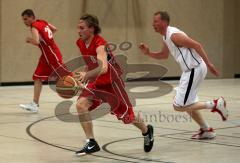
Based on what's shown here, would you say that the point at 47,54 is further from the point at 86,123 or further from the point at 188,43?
the point at 86,123

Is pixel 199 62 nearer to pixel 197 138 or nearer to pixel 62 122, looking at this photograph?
pixel 197 138

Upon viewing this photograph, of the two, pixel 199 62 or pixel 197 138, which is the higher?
pixel 199 62

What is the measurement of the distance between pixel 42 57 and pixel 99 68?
5.11 m

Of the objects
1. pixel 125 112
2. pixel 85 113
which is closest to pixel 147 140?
pixel 125 112

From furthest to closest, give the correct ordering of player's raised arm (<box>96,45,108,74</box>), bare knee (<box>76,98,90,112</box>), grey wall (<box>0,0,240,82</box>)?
grey wall (<box>0,0,240,82</box>)
bare knee (<box>76,98,90,112</box>)
player's raised arm (<box>96,45,108,74</box>)

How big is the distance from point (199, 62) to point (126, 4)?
11.5m

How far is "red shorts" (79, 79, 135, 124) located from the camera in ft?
24.9

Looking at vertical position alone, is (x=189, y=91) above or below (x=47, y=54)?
below

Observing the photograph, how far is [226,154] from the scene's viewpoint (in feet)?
25.0

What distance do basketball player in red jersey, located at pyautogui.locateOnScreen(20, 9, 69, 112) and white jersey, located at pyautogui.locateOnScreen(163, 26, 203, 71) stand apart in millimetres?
4046

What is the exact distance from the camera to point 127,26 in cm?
1980

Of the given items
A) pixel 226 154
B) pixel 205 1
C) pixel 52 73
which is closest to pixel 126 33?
pixel 205 1

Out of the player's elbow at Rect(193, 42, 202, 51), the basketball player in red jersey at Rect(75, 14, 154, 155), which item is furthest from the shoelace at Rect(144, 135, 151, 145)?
the player's elbow at Rect(193, 42, 202, 51)

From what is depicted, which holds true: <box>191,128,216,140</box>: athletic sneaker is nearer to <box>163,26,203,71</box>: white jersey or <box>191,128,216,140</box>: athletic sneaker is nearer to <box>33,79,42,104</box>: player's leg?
<box>163,26,203,71</box>: white jersey
